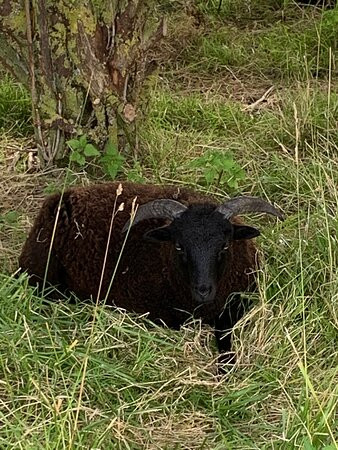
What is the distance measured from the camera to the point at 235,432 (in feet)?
12.7

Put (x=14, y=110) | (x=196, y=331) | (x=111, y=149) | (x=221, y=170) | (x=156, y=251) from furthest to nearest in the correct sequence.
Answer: (x=14, y=110)
(x=111, y=149)
(x=221, y=170)
(x=156, y=251)
(x=196, y=331)

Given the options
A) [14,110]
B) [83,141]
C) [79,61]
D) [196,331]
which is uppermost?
[79,61]

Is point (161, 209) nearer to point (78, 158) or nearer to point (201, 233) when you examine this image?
point (201, 233)

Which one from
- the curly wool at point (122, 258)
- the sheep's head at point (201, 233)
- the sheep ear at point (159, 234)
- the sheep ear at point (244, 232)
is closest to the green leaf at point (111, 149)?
the curly wool at point (122, 258)

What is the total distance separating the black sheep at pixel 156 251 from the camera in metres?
4.62

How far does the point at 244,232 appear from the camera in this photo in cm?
480

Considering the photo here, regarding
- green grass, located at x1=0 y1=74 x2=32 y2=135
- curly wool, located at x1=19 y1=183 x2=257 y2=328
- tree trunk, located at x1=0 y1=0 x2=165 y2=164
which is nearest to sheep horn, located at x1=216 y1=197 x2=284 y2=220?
curly wool, located at x1=19 y1=183 x2=257 y2=328

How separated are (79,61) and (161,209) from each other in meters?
1.74

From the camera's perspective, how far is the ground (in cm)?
374

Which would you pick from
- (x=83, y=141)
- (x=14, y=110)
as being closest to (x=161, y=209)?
(x=83, y=141)

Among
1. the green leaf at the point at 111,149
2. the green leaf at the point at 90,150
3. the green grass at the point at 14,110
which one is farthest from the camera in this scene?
the green grass at the point at 14,110

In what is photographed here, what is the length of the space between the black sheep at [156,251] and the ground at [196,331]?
0.14 m

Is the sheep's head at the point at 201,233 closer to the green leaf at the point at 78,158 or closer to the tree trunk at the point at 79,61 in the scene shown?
the green leaf at the point at 78,158

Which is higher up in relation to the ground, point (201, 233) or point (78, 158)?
point (201, 233)
